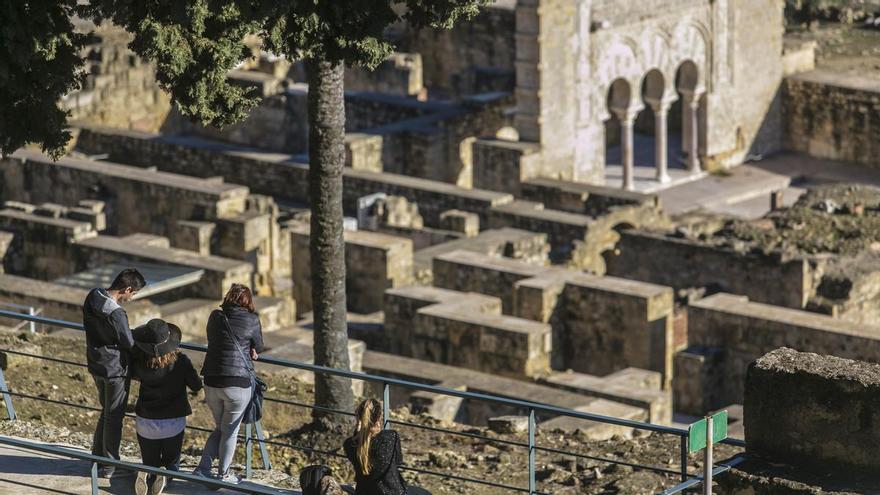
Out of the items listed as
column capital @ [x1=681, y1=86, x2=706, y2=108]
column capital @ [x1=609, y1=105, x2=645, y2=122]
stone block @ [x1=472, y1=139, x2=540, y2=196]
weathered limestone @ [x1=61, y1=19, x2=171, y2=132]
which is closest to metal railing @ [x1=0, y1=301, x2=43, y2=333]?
stone block @ [x1=472, y1=139, x2=540, y2=196]

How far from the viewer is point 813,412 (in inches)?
600

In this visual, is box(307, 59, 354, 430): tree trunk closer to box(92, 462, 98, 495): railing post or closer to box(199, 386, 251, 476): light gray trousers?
box(199, 386, 251, 476): light gray trousers

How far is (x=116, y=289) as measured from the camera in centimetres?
1545

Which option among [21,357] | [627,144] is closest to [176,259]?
[21,357]

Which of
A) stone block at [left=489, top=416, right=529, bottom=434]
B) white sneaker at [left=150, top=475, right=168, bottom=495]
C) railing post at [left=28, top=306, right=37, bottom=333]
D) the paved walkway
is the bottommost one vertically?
stone block at [left=489, top=416, right=529, bottom=434]

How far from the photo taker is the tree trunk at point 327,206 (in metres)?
19.2

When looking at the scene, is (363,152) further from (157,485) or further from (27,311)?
(157,485)

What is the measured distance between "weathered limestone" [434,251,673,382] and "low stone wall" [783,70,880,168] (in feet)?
47.0

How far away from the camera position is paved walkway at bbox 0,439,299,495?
1606cm

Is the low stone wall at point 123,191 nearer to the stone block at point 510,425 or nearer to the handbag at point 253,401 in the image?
the stone block at point 510,425

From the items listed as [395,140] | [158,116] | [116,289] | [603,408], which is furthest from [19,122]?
[158,116]

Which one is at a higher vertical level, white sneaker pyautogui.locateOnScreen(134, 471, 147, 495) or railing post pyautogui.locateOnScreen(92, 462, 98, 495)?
railing post pyautogui.locateOnScreen(92, 462, 98, 495)

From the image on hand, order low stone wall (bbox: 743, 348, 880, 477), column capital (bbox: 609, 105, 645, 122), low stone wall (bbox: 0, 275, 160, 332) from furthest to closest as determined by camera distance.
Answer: column capital (bbox: 609, 105, 645, 122)
low stone wall (bbox: 0, 275, 160, 332)
low stone wall (bbox: 743, 348, 880, 477)

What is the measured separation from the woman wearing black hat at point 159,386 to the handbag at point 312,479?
4.51 feet
